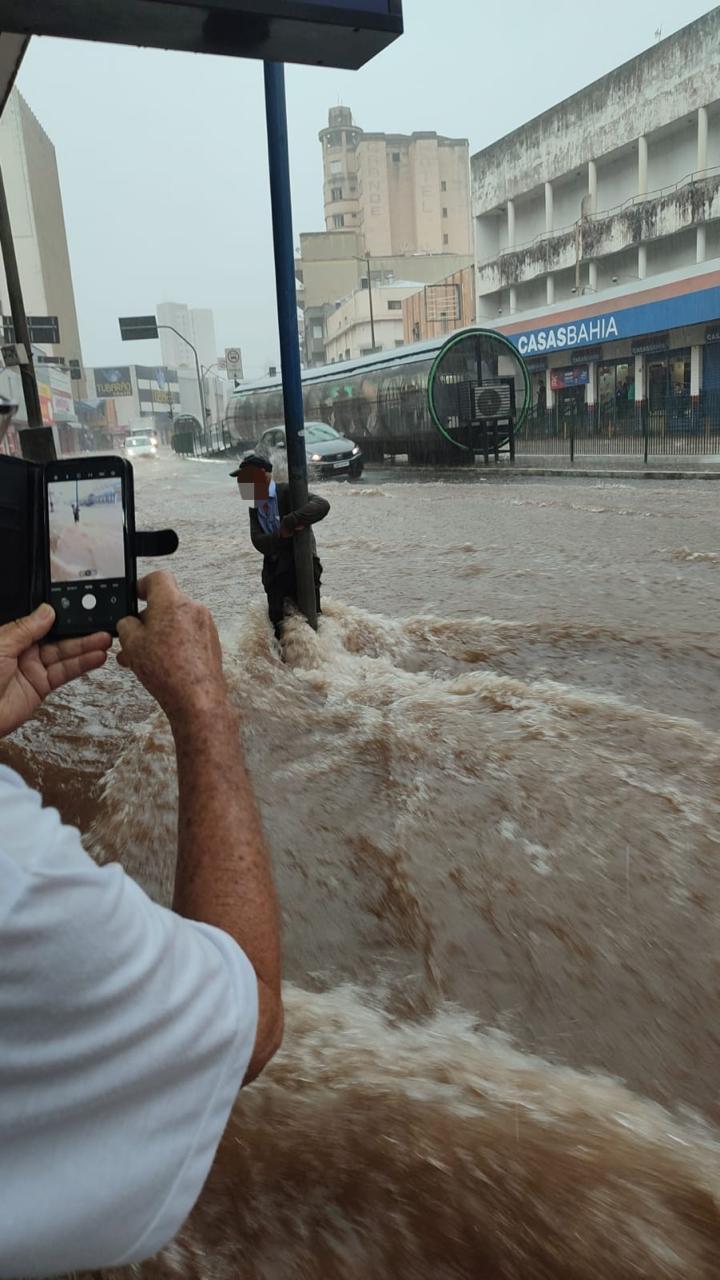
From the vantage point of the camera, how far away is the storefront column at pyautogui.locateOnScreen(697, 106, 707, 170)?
1221 inches

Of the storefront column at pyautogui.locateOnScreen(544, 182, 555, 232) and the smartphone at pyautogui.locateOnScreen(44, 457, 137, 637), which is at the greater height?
the storefront column at pyautogui.locateOnScreen(544, 182, 555, 232)

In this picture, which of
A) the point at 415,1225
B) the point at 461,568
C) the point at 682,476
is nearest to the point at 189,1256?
the point at 415,1225

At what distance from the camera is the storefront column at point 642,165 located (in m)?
33.8

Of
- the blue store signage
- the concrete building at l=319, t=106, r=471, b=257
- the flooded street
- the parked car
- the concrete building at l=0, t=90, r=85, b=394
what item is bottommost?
the flooded street

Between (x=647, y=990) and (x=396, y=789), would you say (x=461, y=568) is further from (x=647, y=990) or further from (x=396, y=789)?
(x=647, y=990)

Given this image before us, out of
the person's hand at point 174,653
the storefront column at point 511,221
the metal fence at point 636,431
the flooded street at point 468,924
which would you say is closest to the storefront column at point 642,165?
the storefront column at point 511,221

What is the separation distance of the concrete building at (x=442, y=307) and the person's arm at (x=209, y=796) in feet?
154

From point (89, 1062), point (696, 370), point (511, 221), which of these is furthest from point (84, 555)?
point (511, 221)

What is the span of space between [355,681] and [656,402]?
967 inches

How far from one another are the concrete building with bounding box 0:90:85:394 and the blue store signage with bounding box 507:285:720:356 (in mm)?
18137

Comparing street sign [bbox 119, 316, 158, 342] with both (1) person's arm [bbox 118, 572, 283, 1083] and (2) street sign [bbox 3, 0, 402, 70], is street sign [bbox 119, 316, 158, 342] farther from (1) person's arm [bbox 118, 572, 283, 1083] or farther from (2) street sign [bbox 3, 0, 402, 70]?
(1) person's arm [bbox 118, 572, 283, 1083]

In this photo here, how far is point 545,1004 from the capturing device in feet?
8.71

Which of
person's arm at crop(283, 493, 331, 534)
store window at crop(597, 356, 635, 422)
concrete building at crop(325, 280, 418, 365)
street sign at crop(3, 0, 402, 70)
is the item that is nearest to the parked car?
store window at crop(597, 356, 635, 422)

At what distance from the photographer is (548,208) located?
127 ft
